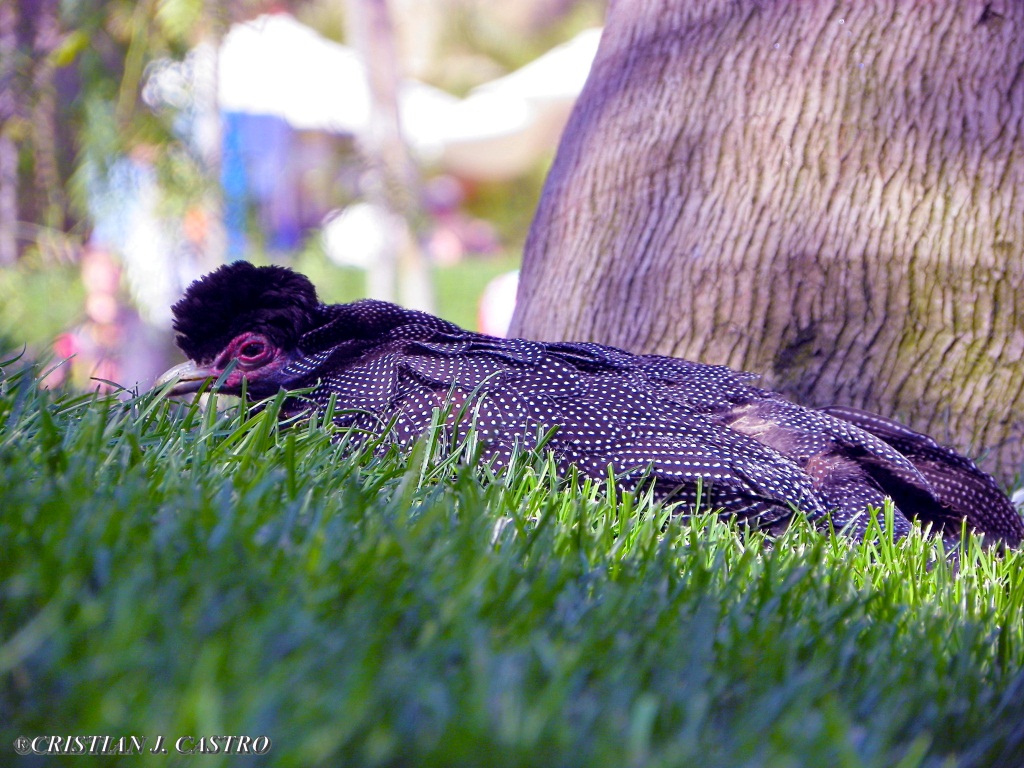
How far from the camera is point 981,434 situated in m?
3.56

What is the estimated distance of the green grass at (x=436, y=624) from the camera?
118cm

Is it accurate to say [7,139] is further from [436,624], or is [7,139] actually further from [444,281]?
[436,624]

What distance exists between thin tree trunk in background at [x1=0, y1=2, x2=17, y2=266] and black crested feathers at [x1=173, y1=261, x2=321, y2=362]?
17.4 feet

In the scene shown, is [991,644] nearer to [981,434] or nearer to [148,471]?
[148,471]

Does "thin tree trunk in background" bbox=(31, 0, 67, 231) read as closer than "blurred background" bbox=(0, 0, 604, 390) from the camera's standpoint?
No

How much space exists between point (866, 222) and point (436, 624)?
8.46ft

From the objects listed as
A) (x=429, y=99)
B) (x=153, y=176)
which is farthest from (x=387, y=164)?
(x=429, y=99)

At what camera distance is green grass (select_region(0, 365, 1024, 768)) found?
46.4 inches

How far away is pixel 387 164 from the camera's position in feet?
28.7

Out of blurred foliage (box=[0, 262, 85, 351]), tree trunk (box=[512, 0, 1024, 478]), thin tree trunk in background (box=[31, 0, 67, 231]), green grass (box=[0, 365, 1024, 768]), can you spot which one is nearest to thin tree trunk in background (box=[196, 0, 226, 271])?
thin tree trunk in background (box=[31, 0, 67, 231])

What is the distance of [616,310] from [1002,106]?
58.9 inches

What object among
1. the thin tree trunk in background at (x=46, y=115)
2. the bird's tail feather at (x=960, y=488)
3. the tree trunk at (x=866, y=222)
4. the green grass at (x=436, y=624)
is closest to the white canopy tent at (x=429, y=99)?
the thin tree trunk in background at (x=46, y=115)

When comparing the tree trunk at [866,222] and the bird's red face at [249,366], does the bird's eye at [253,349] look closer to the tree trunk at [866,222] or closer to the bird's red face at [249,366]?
the bird's red face at [249,366]

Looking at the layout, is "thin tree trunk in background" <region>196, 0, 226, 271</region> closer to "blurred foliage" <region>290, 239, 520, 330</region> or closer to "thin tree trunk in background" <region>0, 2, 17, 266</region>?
"blurred foliage" <region>290, 239, 520, 330</region>
